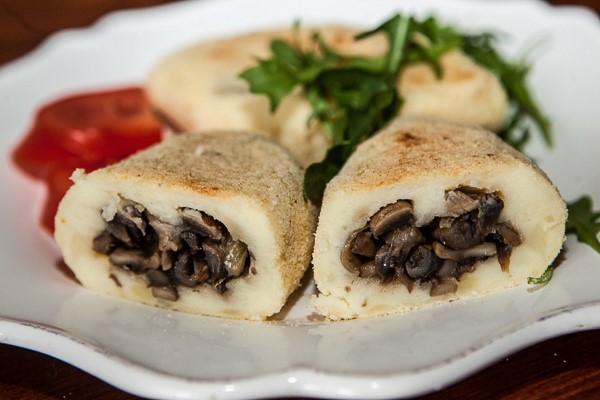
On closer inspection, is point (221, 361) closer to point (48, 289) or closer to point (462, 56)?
point (48, 289)

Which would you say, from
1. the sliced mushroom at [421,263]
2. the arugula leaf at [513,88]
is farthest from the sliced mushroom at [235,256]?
the arugula leaf at [513,88]

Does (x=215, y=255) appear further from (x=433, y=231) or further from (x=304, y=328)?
(x=433, y=231)

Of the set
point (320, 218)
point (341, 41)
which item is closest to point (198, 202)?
point (320, 218)

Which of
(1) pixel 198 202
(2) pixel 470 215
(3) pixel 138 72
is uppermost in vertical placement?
(1) pixel 198 202

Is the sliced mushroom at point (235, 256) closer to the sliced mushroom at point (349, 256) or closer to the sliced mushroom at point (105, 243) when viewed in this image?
the sliced mushroom at point (349, 256)

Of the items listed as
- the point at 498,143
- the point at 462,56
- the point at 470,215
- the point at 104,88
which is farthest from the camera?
the point at 104,88

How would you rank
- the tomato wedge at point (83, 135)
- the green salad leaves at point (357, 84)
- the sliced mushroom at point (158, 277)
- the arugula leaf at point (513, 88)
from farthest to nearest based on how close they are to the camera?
the tomato wedge at point (83, 135)
the arugula leaf at point (513, 88)
the green salad leaves at point (357, 84)
the sliced mushroom at point (158, 277)

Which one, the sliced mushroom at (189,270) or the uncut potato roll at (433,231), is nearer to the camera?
the uncut potato roll at (433,231)

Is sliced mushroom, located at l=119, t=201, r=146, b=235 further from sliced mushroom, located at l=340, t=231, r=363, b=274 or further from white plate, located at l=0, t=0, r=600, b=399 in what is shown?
sliced mushroom, located at l=340, t=231, r=363, b=274
